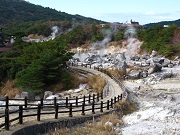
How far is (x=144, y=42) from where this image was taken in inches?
3460

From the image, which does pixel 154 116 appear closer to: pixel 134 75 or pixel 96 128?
pixel 96 128

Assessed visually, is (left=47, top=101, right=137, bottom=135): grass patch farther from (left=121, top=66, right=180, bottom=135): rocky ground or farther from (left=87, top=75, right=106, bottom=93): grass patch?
(left=87, top=75, right=106, bottom=93): grass patch

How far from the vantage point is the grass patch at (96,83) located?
3712 centimetres

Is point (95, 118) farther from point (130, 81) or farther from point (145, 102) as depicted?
point (130, 81)

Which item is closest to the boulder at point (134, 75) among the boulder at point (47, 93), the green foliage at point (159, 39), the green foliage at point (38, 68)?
the green foliage at point (38, 68)

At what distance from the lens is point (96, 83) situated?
39.3 metres

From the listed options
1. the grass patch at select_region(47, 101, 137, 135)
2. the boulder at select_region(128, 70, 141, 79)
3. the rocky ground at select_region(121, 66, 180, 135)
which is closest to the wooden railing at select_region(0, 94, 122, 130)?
the grass patch at select_region(47, 101, 137, 135)

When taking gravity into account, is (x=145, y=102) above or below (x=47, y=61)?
below

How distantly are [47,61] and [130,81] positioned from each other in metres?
11.5

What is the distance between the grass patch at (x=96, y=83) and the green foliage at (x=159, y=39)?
35870 mm

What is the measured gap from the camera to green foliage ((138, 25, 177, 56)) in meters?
75.2

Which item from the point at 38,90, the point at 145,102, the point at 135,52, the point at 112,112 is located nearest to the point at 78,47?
the point at 135,52

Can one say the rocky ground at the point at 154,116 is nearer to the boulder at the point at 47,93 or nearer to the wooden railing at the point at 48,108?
the wooden railing at the point at 48,108

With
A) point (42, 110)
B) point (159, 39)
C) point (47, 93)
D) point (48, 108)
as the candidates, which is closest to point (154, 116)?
point (48, 108)
